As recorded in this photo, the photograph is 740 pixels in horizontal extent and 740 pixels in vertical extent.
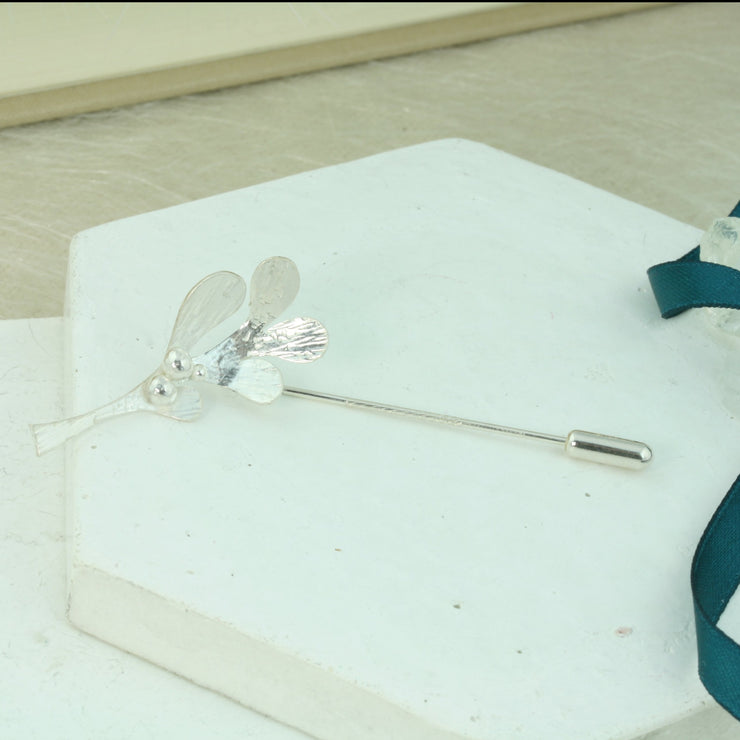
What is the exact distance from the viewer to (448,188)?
1.00 metres

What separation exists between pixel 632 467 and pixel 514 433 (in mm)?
86

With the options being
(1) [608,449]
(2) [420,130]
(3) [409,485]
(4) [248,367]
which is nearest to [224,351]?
(4) [248,367]

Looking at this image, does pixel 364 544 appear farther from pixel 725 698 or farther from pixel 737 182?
pixel 737 182

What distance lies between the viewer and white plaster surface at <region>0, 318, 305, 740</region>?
0.74m

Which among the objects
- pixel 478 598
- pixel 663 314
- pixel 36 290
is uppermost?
pixel 663 314

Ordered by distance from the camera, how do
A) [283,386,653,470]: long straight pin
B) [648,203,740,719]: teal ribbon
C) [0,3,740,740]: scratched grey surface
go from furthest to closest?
1. [0,3,740,740]: scratched grey surface
2. [283,386,653,470]: long straight pin
3. [648,203,740,719]: teal ribbon

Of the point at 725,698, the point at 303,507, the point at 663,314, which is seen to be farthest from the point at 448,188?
the point at 725,698

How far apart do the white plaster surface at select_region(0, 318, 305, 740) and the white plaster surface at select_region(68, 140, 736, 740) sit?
0.02 m

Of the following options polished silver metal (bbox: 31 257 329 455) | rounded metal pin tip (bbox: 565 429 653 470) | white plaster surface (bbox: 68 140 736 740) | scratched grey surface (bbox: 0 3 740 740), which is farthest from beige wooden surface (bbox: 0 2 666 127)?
rounded metal pin tip (bbox: 565 429 653 470)

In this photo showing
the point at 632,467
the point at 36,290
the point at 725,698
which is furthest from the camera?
the point at 36,290

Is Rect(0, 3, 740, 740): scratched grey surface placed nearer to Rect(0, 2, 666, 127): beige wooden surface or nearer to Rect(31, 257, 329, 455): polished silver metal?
Rect(0, 2, 666, 127): beige wooden surface

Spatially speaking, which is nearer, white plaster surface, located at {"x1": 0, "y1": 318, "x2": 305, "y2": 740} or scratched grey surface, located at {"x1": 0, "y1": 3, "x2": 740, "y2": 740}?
white plaster surface, located at {"x1": 0, "y1": 318, "x2": 305, "y2": 740}

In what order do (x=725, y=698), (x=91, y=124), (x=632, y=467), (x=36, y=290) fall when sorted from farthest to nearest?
(x=91, y=124) < (x=36, y=290) < (x=632, y=467) < (x=725, y=698)

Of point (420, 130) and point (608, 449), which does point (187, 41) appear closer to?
point (420, 130)
